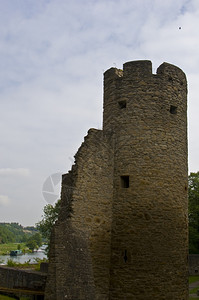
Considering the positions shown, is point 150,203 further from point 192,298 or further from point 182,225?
point 192,298

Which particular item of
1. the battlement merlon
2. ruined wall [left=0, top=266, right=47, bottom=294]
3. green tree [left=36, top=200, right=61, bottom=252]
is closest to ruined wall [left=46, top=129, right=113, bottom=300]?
the battlement merlon

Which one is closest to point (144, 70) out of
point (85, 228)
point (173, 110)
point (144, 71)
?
point (144, 71)

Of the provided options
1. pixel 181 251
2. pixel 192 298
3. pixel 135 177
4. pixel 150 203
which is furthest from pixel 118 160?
pixel 192 298

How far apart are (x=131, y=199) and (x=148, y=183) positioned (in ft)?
2.34

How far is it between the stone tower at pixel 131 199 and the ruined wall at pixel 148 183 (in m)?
0.03

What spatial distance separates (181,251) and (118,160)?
345cm

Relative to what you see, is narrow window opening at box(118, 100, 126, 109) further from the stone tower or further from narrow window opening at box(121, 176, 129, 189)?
narrow window opening at box(121, 176, 129, 189)

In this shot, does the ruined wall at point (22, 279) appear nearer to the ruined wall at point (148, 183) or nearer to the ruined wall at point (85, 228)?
the ruined wall at point (85, 228)

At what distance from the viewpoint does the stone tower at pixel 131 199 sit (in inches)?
366

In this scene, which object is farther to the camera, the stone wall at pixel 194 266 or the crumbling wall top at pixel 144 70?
the stone wall at pixel 194 266

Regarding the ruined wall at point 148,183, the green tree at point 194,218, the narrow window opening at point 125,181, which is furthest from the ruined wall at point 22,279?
the green tree at point 194,218

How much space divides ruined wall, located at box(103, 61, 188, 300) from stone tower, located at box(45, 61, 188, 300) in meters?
0.03

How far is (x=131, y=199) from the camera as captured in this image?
1015cm

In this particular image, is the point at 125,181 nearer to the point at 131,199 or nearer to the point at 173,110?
the point at 131,199
